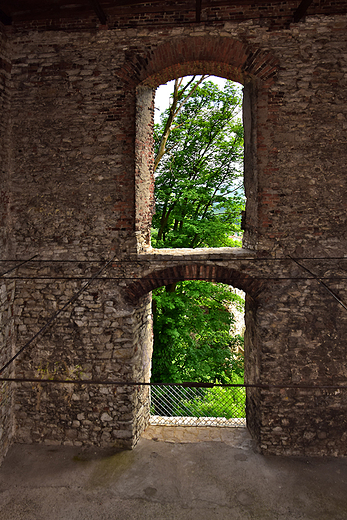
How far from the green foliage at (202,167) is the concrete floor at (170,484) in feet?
16.1

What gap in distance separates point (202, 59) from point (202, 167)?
12.9 ft

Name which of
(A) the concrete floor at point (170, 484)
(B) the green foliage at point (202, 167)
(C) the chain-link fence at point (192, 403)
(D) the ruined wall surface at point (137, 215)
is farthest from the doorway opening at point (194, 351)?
(D) the ruined wall surface at point (137, 215)

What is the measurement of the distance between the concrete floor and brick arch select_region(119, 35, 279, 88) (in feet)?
18.3

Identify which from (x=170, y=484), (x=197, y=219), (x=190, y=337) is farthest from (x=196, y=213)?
(x=170, y=484)

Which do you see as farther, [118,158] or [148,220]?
[148,220]

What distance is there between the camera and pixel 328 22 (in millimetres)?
4598

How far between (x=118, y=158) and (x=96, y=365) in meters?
3.18

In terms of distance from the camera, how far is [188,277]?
4.86 meters

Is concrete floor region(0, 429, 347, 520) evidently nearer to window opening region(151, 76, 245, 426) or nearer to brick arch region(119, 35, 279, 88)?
window opening region(151, 76, 245, 426)

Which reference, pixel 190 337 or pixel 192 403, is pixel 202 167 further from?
pixel 192 403

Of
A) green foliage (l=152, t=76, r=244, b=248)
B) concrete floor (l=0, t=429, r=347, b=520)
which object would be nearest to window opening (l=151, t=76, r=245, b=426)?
green foliage (l=152, t=76, r=244, b=248)

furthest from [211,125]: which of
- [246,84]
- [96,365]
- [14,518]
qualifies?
[14,518]

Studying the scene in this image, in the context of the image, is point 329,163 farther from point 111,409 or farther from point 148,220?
point 111,409

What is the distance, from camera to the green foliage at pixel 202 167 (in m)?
8.41
